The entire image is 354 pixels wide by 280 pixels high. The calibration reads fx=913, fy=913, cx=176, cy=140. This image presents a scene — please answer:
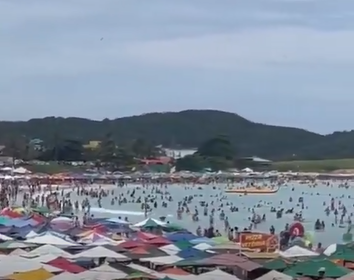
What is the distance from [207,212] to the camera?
4938 cm

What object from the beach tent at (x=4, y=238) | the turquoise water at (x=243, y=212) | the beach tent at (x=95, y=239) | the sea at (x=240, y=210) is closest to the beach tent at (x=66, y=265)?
the beach tent at (x=95, y=239)

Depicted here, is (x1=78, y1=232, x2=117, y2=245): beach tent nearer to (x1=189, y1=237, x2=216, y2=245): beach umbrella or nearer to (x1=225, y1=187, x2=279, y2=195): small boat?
(x1=189, y1=237, x2=216, y2=245): beach umbrella

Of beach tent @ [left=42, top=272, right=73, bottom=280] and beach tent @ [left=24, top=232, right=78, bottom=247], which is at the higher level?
beach tent @ [left=24, top=232, right=78, bottom=247]

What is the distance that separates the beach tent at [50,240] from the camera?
69.2 feet

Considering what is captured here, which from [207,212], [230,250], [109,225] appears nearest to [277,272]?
[230,250]

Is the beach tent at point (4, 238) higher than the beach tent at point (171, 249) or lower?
lower

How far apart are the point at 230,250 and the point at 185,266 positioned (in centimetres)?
254

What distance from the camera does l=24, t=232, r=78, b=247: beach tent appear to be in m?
21.1

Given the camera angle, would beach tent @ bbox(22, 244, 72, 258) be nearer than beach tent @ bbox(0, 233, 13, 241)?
Yes

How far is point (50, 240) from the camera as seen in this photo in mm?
21328

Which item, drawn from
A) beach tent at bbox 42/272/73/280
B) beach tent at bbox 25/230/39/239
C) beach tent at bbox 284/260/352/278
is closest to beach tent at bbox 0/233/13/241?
beach tent at bbox 25/230/39/239

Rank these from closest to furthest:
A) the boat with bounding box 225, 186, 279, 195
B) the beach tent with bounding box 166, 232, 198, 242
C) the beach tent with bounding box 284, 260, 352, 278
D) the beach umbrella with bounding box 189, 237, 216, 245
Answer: the beach tent with bounding box 284, 260, 352, 278, the beach umbrella with bounding box 189, 237, 216, 245, the beach tent with bounding box 166, 232, 198, 242, the boat with bounding box 225, 186, 279, 195

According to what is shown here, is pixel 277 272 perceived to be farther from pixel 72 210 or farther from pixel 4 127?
pixel 4 127

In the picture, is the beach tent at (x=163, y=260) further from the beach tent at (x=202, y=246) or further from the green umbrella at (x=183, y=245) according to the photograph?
the beach tent at (x=202, y=246)
